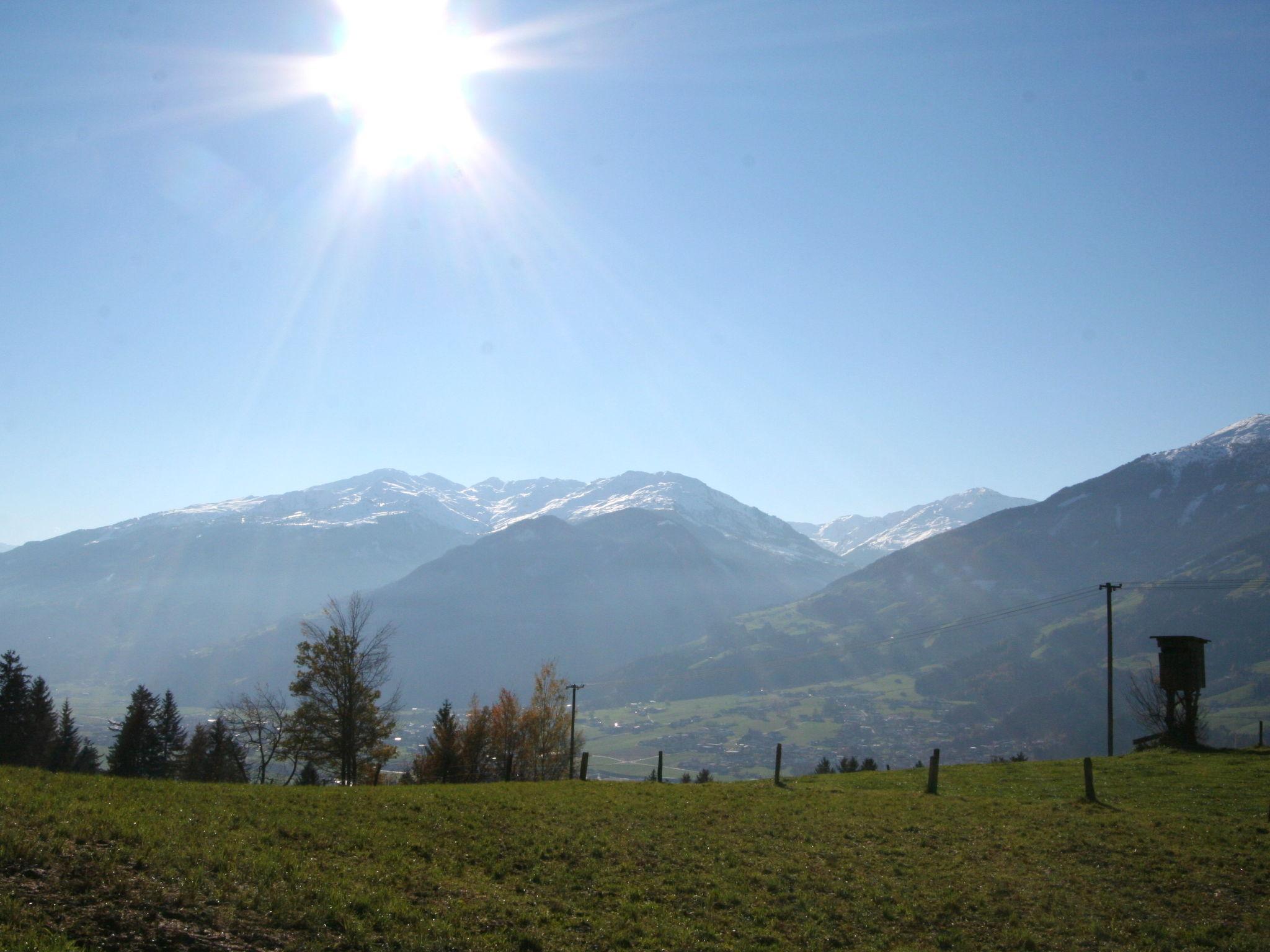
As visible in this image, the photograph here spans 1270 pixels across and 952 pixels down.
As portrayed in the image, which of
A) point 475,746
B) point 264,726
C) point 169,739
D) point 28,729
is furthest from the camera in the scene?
point 169,739

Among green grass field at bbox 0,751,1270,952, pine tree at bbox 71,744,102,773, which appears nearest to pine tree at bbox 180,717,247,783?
pine tree at bbox 71,744,102,773

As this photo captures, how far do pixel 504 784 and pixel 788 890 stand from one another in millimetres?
15914

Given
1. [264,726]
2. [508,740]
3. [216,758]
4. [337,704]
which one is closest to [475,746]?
[508,740]

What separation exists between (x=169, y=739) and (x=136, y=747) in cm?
1032

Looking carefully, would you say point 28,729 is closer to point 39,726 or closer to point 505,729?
point 39,726

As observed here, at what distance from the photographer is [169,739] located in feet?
233

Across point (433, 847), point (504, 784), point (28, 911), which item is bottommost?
point (504, 784)

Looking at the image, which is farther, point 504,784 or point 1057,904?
point 504,784

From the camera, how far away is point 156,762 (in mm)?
67188

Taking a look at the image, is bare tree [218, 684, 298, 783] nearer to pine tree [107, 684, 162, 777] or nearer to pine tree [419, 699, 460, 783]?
pine tree [107, 684, 162, 777]

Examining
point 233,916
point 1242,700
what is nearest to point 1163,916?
point 233,916

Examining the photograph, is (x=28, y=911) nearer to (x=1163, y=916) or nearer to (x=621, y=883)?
(x=621, y=883)

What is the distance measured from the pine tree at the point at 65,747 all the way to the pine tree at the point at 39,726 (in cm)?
40

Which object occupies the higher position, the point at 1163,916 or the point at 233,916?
the point at 233,916
